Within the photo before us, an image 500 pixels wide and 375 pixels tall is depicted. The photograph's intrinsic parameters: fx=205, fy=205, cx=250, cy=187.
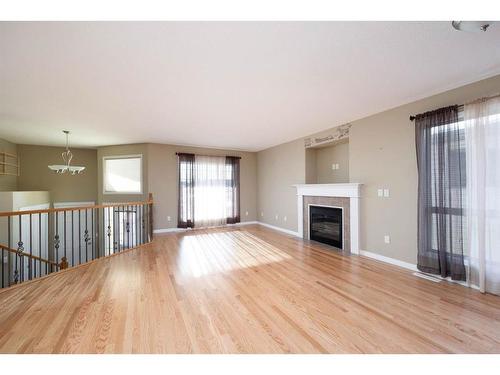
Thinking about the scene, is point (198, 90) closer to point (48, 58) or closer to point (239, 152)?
point (48, 58)

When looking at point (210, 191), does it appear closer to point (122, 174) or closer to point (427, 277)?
point (122, 174)

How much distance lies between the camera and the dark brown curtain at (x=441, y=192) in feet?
8.16

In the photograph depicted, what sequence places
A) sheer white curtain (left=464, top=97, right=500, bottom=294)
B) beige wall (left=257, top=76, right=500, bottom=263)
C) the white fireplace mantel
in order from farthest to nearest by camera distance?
the white fireplace mantel
beige wall (left=257, top=76, right=500, bottom=263)
sheer white curtain (left=464, top=97, right=500, bottom=294)

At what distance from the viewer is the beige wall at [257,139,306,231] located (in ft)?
17.6

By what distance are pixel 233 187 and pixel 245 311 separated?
4758 millimetres

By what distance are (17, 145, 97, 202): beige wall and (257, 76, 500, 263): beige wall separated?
25.2ft

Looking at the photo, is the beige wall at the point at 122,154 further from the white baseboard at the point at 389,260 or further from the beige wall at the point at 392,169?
the white baseboard at the point at 389,260

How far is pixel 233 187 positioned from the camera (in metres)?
6.53

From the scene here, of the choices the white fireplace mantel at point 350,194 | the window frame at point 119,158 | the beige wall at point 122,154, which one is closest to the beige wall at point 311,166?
the white fireplace mantel at point 350,194

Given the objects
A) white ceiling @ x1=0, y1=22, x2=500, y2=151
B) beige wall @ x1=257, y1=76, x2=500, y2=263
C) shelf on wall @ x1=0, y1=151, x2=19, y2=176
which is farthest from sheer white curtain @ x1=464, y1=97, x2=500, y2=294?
shelf on wall @ x1=0, y1=151, x2=19, y2=176

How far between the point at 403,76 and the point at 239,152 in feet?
16.2

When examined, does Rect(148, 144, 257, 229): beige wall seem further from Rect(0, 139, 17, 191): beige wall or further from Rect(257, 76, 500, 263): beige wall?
Rect(257, 76, 500, 263): beige wall

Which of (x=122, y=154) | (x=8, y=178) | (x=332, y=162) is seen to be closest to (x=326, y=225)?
(x=332, y=162)
